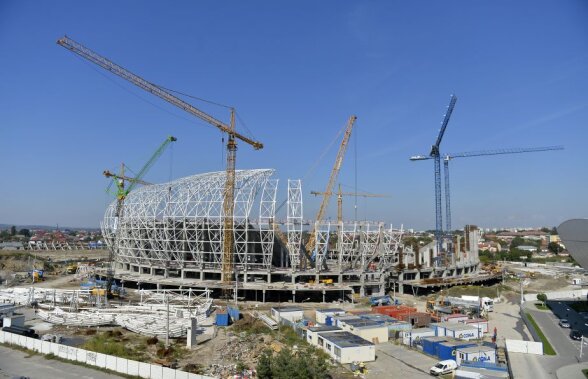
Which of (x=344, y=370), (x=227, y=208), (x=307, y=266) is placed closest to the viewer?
(x=344, y=370)

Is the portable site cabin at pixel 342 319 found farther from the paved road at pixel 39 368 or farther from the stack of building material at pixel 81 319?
the stack of building material at pixel 81 319

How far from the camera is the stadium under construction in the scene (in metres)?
61.0

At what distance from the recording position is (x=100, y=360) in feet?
93.2

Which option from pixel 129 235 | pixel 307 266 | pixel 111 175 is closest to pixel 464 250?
pixel 307 266

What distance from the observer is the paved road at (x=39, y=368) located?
88.0ft

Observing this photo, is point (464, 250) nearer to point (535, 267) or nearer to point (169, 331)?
point (535, 267)

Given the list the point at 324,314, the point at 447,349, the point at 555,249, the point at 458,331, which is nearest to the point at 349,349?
the point at 447,349

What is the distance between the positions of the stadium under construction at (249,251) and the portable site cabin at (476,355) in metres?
29.6

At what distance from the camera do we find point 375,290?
65.3 m

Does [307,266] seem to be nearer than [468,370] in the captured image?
No

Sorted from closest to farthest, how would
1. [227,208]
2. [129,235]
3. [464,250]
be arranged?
[227,208] → [129,235] → [464,250]

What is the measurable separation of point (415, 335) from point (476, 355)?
6.06 m

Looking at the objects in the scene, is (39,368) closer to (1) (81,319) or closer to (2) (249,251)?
(1) (81,319)

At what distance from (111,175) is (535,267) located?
106 m
